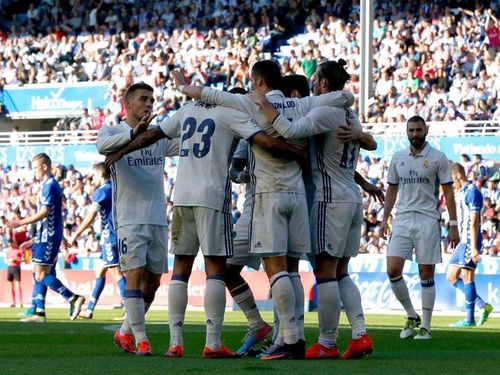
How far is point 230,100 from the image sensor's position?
10.7 meters

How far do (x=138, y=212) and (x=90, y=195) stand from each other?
72.1 feet

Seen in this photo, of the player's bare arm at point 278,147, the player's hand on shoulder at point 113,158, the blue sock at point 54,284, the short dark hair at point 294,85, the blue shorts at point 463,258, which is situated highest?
the short dark hair at point 294,85

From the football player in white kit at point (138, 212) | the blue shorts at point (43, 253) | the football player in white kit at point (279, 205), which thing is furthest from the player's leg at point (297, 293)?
the blue shorts at point (43, 253)

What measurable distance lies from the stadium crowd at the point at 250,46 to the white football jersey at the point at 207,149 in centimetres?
1884

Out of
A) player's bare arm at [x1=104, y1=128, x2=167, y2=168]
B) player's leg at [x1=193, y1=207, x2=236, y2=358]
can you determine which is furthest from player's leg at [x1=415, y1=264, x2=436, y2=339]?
player's bare arm at [x1=104, y1=128, x2=167, y2=168]

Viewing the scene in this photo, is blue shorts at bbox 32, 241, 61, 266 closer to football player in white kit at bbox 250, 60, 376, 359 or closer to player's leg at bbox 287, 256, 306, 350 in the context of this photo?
player's leg at bbox 287, 256, 306, 350

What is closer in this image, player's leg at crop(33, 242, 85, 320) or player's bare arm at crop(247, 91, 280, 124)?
player's bare arm at crop(247, 91, 280, 124)

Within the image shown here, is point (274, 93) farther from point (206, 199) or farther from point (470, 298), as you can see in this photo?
point (470, 298)

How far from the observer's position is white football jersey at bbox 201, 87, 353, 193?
10703mm

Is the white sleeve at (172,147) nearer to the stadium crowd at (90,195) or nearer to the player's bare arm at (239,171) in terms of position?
the player's bare arm at (239,171)

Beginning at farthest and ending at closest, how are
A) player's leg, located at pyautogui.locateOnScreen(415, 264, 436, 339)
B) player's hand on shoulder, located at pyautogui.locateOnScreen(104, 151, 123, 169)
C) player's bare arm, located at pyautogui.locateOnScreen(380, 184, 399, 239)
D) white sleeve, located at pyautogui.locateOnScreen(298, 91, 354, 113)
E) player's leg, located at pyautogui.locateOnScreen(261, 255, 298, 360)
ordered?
player's bare arm, located at pyautogui.locateOnScreen(380, 184, 399, 239) → player's leg, located at pyautogui.locateOnScreen(415, 264, 436, 339) → player's hand on shoulder, located at pyautogui.locateOnScreen(104, 151, 123, 169) → white sleeve, located at pyautogui.locateOnScreen(298, 91, 354, 113) → player's leg, located at pyautogui.locateOnScreen(261, 255, 298, 360)

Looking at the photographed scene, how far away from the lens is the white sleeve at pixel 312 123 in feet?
34.2

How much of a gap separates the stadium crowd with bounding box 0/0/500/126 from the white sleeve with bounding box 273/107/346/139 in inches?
727

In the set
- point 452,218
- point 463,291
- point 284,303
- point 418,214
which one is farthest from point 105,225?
point 284,303
